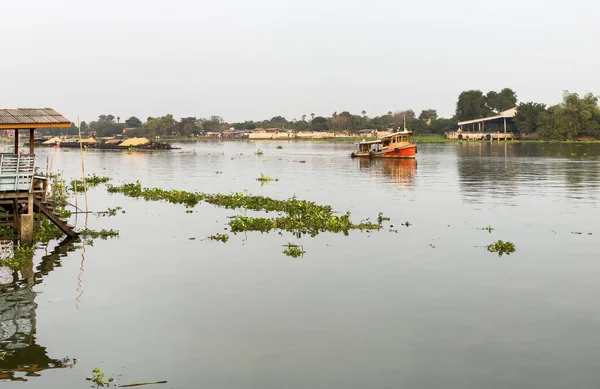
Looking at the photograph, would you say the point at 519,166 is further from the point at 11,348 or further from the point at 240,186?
the point at 11,348

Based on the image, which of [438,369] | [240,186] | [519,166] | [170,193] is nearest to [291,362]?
[438,369]

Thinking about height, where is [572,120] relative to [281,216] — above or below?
above

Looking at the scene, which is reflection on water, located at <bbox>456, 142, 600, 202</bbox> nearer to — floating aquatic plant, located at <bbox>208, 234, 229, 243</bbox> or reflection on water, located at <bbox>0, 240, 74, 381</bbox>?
floating aquatic plant, located at <bbox>208, 234, 229, 243</bbox>

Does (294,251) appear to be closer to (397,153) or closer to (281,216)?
(281,216)

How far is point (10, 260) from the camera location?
65.7 ft

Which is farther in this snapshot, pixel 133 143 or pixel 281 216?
pixel 133 143

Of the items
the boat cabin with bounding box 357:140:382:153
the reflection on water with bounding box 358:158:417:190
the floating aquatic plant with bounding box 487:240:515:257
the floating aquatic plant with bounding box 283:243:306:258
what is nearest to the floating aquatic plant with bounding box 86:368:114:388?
the floating aquatic plant with bounding box 283:243:306:258

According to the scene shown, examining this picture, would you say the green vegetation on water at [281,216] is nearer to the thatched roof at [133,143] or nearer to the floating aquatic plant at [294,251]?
the floating aquatic plant at [294,251]

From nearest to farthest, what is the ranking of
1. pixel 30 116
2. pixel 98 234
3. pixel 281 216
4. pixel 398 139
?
pixel 30 116, pixel 98 234, pixel 281 216, pixel 398 139

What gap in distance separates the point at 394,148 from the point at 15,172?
64663mm

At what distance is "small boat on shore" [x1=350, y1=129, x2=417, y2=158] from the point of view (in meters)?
82.2

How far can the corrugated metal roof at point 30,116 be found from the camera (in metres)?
22.1

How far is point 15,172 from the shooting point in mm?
22234

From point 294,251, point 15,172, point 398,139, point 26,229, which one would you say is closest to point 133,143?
point 398,139
